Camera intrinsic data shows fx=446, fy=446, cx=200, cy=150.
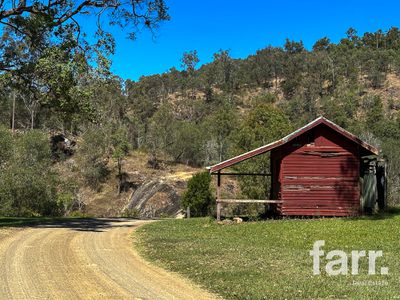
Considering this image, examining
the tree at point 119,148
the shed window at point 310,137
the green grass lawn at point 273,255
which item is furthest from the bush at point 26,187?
the shed window at point 310,137

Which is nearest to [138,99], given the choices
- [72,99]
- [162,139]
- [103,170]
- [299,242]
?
[162,139]

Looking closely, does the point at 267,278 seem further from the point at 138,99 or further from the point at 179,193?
the point at 138,99

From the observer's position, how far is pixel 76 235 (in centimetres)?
1678

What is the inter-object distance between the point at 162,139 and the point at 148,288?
69.3 meters

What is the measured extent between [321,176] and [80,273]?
16.3m

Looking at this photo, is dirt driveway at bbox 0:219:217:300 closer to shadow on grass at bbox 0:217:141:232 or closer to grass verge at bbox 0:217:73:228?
shadow on grass at bbox 0:217:141:232

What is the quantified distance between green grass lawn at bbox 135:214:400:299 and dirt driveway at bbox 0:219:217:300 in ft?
2.13

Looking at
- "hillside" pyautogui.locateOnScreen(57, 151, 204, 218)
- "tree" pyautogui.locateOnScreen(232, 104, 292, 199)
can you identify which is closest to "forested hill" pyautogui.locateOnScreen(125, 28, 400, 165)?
"tree" pyautogui.locateOnScreen(232, 104, 292, 199)

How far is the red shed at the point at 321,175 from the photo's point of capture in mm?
23219

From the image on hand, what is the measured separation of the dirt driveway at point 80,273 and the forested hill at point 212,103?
845 cm

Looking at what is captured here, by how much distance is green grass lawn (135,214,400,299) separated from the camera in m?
8.34

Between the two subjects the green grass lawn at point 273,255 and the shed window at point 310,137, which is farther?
the shed window at point 310,137

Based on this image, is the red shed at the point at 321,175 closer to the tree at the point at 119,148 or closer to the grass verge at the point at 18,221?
the grass verge at the point at 18,221

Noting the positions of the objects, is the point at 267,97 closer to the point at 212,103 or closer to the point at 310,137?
the point at 212,103
